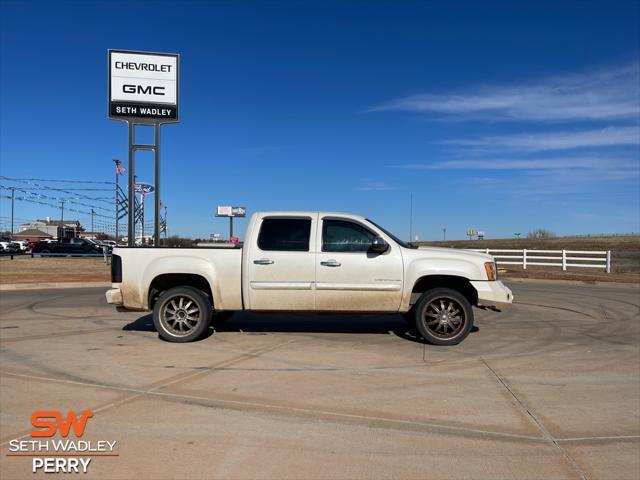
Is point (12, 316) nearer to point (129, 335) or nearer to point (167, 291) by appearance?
point (129, 335)

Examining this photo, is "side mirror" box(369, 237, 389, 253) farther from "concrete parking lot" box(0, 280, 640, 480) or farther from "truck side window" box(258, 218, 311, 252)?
"concrete parking lot" box(0, 280, 640, 480)

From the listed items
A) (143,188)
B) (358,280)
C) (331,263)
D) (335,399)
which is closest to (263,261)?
(331,263)

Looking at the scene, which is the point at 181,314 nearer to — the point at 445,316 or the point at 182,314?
the point at 182,314

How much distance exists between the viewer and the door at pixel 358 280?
25.1 ft

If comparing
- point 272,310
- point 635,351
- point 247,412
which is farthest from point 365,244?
point 635,351

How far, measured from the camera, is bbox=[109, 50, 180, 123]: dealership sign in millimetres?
15344

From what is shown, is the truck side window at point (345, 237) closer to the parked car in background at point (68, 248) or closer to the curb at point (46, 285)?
the curb at point (46, 285)

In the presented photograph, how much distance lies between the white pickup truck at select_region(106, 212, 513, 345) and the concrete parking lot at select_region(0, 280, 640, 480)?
1.71 ft

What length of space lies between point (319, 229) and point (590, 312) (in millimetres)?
7162

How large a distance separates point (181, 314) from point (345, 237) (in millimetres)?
2723

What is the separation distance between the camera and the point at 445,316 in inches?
306

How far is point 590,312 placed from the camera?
37.7ft

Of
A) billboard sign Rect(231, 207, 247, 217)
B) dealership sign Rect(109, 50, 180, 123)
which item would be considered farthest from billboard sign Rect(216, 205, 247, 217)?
dealership sign Rect(109, 50, 180, 123)

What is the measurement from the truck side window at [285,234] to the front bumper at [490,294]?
2.58 metres
